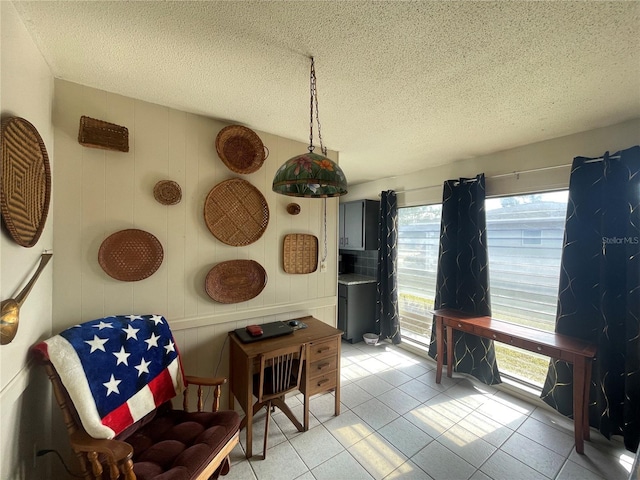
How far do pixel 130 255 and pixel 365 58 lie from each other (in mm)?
1825

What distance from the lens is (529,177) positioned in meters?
2.34

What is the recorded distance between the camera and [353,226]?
3.87 metres

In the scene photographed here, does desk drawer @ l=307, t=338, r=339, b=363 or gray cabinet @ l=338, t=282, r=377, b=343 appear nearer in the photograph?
desk drawer @ l=307, t=338, r=339, b=363

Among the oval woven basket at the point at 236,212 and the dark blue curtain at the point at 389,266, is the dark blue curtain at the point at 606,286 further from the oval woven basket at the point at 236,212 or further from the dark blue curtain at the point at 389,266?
the oval woven basket at the point at 236,212

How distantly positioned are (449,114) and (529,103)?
0.47 metres

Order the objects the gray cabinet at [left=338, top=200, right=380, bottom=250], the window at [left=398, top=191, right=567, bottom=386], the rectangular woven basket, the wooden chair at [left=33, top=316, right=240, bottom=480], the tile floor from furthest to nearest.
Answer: the gray cabinet at [left=338, top=200, right=380, bottom=250], the window at [left=398, top=191, right=567, bottom=386], the tile floor, the rectangular woven basket, the wooden chair at [left=33, top=316, right=240, bottom=480]

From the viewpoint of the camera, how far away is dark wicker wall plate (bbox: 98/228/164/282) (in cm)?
157

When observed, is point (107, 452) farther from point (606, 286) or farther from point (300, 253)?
point (606, 286)

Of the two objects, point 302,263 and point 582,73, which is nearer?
point 582,73

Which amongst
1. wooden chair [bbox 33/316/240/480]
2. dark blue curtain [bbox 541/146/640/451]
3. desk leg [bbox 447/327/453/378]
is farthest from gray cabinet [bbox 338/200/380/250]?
wooden chair [bbox 33/316/240/480]

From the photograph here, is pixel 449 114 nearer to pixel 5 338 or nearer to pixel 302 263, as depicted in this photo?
pixel 302 263

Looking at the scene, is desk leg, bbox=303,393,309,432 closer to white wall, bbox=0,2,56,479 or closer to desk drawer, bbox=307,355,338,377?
desk drawer, bbox=307,355,338,377

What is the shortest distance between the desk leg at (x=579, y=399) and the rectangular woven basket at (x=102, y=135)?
11.2 feet

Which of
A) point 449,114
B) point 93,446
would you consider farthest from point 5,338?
point 449,114
